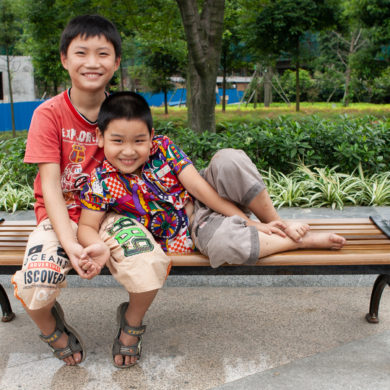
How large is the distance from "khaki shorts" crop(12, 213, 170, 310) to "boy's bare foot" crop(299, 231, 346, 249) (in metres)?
0.66

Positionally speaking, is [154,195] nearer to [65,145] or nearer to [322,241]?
[65,145]

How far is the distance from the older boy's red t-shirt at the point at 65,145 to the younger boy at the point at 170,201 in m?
0.10

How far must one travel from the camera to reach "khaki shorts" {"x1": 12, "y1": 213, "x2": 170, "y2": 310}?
2018 millimetres

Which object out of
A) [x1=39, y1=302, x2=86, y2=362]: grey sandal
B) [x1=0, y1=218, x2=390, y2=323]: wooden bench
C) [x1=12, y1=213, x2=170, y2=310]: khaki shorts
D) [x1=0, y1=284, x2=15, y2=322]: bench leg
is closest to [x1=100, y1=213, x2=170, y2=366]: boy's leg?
[x1=12, y1=213, x2=170, y2=310]: khaki shorts


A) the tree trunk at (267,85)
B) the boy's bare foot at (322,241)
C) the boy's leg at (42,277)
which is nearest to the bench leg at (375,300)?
the boy's bare foot at (322,241)

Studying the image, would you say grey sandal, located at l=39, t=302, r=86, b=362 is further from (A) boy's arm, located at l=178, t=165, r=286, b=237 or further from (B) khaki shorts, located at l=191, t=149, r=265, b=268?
(A) boy's arm, located at l=178, t=165, r=286, b=237

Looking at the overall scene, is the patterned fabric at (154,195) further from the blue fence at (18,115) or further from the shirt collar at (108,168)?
the blue fence at (18,115)

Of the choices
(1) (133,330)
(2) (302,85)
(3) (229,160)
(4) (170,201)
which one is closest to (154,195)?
(4) (170,201)

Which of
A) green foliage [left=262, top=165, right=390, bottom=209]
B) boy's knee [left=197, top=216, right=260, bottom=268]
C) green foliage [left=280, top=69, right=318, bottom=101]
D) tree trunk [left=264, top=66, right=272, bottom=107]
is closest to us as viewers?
boy's knee [left=197, top=216, right=260, bottom=268]

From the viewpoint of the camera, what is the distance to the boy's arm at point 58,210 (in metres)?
2.09

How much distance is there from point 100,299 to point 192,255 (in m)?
1.11

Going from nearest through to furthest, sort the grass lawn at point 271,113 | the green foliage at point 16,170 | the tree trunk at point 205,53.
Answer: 1. the green foliage at point 16,170
2. the tree trunk at point 205,53
3. the grass lawn at point 271,113

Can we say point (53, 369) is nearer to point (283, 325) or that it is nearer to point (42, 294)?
point (42, 294)

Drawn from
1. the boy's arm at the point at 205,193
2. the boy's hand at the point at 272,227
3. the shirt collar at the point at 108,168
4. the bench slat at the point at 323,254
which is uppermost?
the shirt collar at the point at 108,168
